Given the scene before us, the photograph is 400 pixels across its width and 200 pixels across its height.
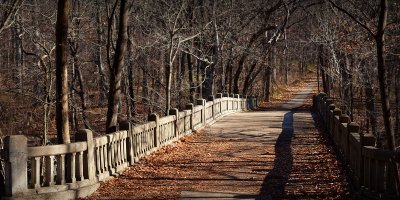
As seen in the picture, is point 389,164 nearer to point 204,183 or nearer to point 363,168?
point 363,168

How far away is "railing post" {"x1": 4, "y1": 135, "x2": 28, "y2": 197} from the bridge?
0.02 metres

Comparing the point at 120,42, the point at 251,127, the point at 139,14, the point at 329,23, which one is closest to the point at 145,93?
→ the point at 139,14

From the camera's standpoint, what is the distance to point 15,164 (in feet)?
27.2

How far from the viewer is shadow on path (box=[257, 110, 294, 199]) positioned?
32.6 ft

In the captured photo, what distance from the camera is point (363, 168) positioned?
29.6ft

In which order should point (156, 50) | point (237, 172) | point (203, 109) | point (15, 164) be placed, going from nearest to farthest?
point (15, 164)
point (237, 172)
point (203, 109)
point (156, 50)

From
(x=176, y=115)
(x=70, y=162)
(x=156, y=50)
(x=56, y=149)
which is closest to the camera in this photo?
(x=56, y=149)

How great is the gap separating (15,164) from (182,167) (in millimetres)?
5210

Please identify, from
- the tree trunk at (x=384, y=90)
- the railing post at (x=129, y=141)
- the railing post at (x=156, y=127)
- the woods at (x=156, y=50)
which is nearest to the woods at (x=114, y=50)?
the woods at (x=156, y=50)

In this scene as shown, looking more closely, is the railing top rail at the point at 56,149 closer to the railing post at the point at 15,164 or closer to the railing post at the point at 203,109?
the railing post at the point at 15,164

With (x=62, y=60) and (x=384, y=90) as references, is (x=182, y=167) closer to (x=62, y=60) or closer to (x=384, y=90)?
(x=62, y=60)

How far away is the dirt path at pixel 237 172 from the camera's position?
9.79 metres

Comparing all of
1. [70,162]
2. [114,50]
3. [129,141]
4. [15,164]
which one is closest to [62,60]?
[70,162]

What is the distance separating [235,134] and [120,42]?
7350 mm
